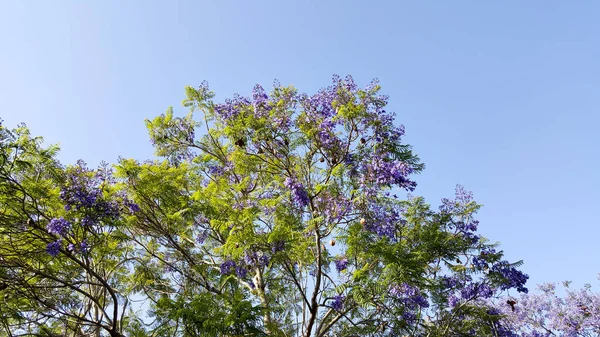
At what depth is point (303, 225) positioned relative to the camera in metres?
7.96

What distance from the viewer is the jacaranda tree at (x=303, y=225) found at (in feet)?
22.6

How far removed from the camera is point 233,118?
846 cm

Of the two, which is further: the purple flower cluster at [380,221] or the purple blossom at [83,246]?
the purple flower cluster at [380,221]

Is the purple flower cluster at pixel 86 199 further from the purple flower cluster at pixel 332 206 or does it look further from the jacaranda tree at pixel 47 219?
the purple flower cluster at pixel 332 206

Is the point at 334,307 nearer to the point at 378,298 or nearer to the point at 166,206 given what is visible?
the point at 378,298

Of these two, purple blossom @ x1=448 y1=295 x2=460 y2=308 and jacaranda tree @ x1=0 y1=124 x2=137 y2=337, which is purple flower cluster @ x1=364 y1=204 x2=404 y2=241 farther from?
jacaranda tree @ x1=0 y1=124 x2=137 y2=337

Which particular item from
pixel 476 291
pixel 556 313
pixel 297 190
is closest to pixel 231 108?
pixel 297 190

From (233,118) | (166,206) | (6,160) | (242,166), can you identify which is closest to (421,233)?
(242,166)

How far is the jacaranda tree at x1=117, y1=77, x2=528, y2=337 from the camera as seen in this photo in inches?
271

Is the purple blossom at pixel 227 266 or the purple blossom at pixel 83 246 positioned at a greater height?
the purple blossom at pixel 227 266

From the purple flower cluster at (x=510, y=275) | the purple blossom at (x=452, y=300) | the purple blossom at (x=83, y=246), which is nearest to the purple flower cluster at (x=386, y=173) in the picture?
the purple flower cluster at (x=510, y=275)

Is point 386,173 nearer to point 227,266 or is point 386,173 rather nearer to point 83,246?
point 227,266

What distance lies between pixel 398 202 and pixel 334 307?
2188mm

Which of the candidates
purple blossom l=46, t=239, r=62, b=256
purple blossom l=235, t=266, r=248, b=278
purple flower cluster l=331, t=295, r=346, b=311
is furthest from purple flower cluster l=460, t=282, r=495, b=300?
purple blossom l=46, t=239, r=62, b=256
